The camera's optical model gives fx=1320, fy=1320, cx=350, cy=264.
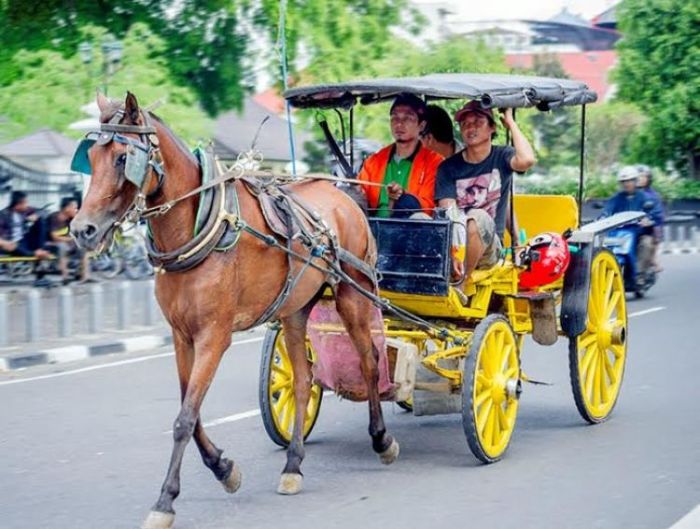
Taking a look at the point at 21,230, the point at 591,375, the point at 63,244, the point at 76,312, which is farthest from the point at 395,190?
the point at 21,230

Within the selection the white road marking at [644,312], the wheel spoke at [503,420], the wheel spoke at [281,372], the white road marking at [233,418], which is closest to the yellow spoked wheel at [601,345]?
the wheel spoke at [503,420]

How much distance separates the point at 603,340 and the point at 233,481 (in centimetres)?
345

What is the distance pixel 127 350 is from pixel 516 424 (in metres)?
6.35

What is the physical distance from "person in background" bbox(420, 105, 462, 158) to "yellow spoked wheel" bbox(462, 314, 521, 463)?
1.65m

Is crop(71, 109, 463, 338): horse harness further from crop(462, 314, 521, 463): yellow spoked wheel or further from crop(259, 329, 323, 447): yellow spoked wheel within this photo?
crop(259, 329, 323, 447): yellow spoked wheel

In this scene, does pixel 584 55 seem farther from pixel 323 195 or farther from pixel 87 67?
pixel 323 195

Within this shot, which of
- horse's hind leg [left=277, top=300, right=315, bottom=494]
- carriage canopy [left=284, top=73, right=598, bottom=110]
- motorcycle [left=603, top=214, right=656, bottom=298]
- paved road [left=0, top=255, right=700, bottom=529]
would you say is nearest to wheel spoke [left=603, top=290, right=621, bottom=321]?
paved road [left=0, top=255, right=700, bottom=529]

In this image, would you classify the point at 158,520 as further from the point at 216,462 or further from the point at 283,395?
the point at 283,395

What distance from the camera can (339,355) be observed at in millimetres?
8062

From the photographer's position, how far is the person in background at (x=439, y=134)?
917 centimetres

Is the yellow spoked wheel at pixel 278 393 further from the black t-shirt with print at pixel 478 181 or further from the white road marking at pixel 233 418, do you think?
the black t-shirt with print at pixel 478 181

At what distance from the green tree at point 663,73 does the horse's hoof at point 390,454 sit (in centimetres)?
3432

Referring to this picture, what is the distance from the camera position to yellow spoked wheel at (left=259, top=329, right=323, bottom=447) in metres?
8.04

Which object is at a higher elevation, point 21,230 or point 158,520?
point 21,230
